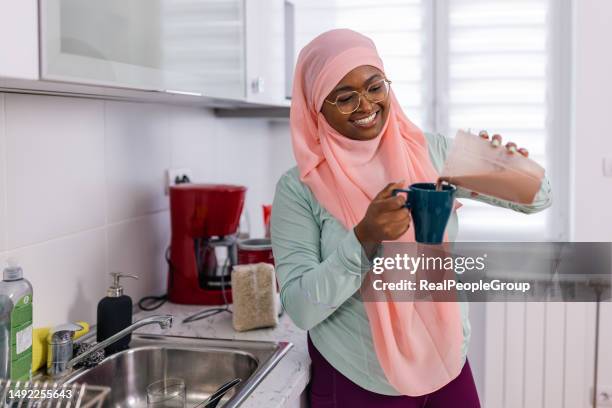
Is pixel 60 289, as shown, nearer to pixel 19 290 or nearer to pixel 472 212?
pixel 19 290

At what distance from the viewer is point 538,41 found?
2.36 metres

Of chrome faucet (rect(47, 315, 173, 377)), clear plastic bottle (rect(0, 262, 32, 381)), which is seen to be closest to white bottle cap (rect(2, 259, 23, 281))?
clear plastic bottle (rect(0, 262, 32, 381))

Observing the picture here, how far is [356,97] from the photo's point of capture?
1125 mm

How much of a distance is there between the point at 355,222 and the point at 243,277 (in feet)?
1.45

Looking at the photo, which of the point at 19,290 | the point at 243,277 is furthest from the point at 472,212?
the point at 19,290

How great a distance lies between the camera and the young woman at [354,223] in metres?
1.14

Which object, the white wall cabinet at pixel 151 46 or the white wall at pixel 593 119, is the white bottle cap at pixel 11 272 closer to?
the white wall cabinet at pixel 151 46

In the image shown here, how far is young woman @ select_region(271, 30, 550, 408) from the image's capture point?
44.8 inches

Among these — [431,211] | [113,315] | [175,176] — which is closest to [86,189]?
[113,315]

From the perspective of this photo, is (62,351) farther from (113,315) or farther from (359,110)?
(359,110)

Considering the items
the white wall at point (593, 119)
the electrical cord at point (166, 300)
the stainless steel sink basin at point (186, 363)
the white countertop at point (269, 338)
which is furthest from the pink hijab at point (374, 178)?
the white wall at point (593, 119)

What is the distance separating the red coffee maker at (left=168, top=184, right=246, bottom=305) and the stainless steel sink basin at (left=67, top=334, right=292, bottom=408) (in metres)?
0.28

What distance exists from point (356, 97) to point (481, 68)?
57.6 inches

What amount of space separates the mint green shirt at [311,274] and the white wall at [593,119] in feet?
3.58
